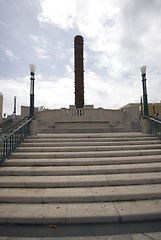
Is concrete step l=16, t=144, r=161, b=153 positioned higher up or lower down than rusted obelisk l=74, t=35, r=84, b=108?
lower down

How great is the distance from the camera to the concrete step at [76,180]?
380 centimetres

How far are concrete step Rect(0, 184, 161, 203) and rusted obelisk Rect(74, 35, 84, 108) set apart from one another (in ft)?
50.4

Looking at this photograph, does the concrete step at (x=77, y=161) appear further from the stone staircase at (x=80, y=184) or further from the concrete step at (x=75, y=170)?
the concrete step at (x=75, y=170)

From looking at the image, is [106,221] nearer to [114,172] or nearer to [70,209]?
[70,209]

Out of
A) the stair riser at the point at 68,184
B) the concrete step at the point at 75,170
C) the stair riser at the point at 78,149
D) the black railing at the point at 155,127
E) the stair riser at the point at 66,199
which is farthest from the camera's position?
the black railing at the point at 155,127

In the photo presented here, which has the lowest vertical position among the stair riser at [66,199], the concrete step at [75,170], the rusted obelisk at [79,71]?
the stair riser at [66,199]

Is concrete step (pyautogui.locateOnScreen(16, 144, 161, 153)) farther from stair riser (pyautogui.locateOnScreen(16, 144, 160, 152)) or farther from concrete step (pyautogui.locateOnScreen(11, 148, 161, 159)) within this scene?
concrete step (pyautogui.locateOnScreen(11, 148, 161, 159))

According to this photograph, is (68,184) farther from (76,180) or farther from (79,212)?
(79,212)

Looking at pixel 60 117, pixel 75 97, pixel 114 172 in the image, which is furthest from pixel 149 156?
pixel 75 97

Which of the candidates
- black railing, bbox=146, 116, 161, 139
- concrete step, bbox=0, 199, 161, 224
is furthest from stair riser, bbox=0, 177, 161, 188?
black railing, bbox=146, 116, 161, 139

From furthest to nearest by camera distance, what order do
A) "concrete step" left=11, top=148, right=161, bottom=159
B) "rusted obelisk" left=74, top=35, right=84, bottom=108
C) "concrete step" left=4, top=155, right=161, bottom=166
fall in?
"rusted obelisk" left=74, top=35, right=84, bottom=108 → "concrete step" left=11, top=148, right=161, bottom=159 → "concrete step" left=4, top=155, right=161, bottom=166

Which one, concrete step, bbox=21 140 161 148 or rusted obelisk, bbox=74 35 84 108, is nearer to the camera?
concrete step, bbox=21 140 161 148

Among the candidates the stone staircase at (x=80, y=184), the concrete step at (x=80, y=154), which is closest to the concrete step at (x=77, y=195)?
the stone staircase at (x=80, y=184)

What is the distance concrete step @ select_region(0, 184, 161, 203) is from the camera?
10.7 ft
